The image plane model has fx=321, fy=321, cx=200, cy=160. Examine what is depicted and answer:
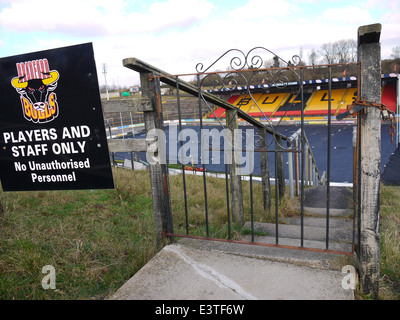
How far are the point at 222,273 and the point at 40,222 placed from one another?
2151 mm

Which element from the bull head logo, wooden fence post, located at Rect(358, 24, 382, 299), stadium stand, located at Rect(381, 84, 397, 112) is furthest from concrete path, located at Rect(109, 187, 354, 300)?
stadium stand, located at Rect(381, 84, 397, 112)

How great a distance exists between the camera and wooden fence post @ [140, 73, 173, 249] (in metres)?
2.64

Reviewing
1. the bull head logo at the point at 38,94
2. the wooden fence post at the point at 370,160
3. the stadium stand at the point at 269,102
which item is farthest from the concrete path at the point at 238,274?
the stadium stand at the point at 269,102

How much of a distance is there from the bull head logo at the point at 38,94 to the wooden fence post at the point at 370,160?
2.27 m

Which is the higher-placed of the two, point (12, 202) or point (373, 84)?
point (373, 84)

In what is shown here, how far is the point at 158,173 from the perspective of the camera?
2.76 m

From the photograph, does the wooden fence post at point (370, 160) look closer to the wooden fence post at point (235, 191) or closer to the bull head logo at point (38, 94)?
the wooden fence post at point (235, 191)

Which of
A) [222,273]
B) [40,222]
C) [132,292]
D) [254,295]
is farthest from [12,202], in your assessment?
[254,295]

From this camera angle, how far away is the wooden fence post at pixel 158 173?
2.64 m

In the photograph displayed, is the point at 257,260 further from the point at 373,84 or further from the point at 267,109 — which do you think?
the point at 267,109

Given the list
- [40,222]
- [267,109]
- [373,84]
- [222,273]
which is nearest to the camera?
[373,84]
